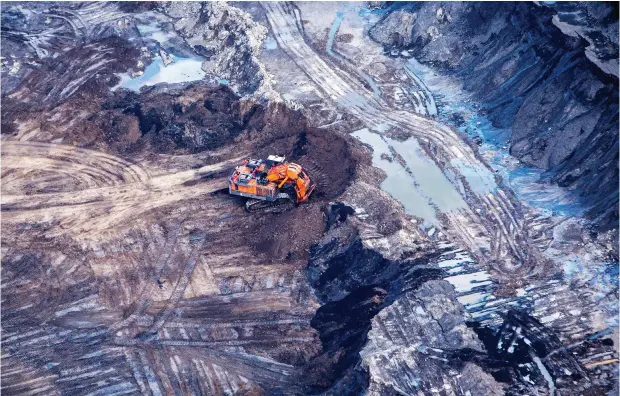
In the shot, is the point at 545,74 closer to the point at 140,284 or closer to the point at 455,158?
the point at 455,158

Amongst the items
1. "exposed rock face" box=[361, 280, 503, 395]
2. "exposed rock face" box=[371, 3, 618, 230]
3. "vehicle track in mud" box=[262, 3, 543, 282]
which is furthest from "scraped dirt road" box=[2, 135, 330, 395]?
"exposed rock face" box=[371, 3, 618, 230]

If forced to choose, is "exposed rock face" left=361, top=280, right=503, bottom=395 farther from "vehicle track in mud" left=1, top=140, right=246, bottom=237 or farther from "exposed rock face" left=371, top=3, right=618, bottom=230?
"vehicle track in mud" left=1, top=140, right=246, bottom=237

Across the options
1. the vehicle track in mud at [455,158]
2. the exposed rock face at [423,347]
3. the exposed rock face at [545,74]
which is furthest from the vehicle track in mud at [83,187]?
the exposed rock face at [545,74]

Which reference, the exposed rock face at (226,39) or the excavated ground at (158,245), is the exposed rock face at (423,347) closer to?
the excavated ground at (158,245)

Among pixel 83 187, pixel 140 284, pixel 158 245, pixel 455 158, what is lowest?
pixel 83 187

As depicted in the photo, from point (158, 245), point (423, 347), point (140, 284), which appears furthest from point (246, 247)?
point (423, 347)

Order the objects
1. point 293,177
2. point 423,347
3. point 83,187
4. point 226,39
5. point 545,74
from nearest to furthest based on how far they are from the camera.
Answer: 1. point 423,347
2. point 293,177
3. point 83,187
4. point 545,74
5. point 226,39

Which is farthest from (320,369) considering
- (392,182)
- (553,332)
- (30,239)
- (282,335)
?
(30,239)
